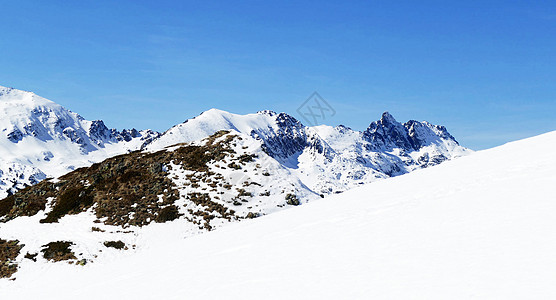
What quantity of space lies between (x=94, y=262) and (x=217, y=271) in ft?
64.3

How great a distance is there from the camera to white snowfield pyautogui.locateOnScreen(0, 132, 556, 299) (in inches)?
330

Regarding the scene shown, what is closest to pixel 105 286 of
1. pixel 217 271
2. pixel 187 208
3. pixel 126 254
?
pixel 217 271

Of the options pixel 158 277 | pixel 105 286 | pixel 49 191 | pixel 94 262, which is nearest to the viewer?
pixel 158 277

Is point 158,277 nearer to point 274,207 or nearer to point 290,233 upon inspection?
point 290,233

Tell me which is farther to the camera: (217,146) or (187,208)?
(217,146)

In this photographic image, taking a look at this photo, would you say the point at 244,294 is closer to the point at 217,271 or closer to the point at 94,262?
the point at 217,271

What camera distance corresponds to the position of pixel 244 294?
10.0 meters

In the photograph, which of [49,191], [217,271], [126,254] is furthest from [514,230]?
[49,191]

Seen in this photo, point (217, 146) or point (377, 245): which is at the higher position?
point (217, 146)

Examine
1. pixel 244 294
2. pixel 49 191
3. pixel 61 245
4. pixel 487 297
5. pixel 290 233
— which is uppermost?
pixel 49 191

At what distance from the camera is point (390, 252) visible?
10.5m

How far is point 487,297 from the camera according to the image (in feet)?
24.0

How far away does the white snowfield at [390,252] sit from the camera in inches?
330

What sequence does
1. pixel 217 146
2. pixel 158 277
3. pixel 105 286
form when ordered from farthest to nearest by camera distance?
1. pixel 217 146
2. pixel 105 286
3. pixel 158 277
